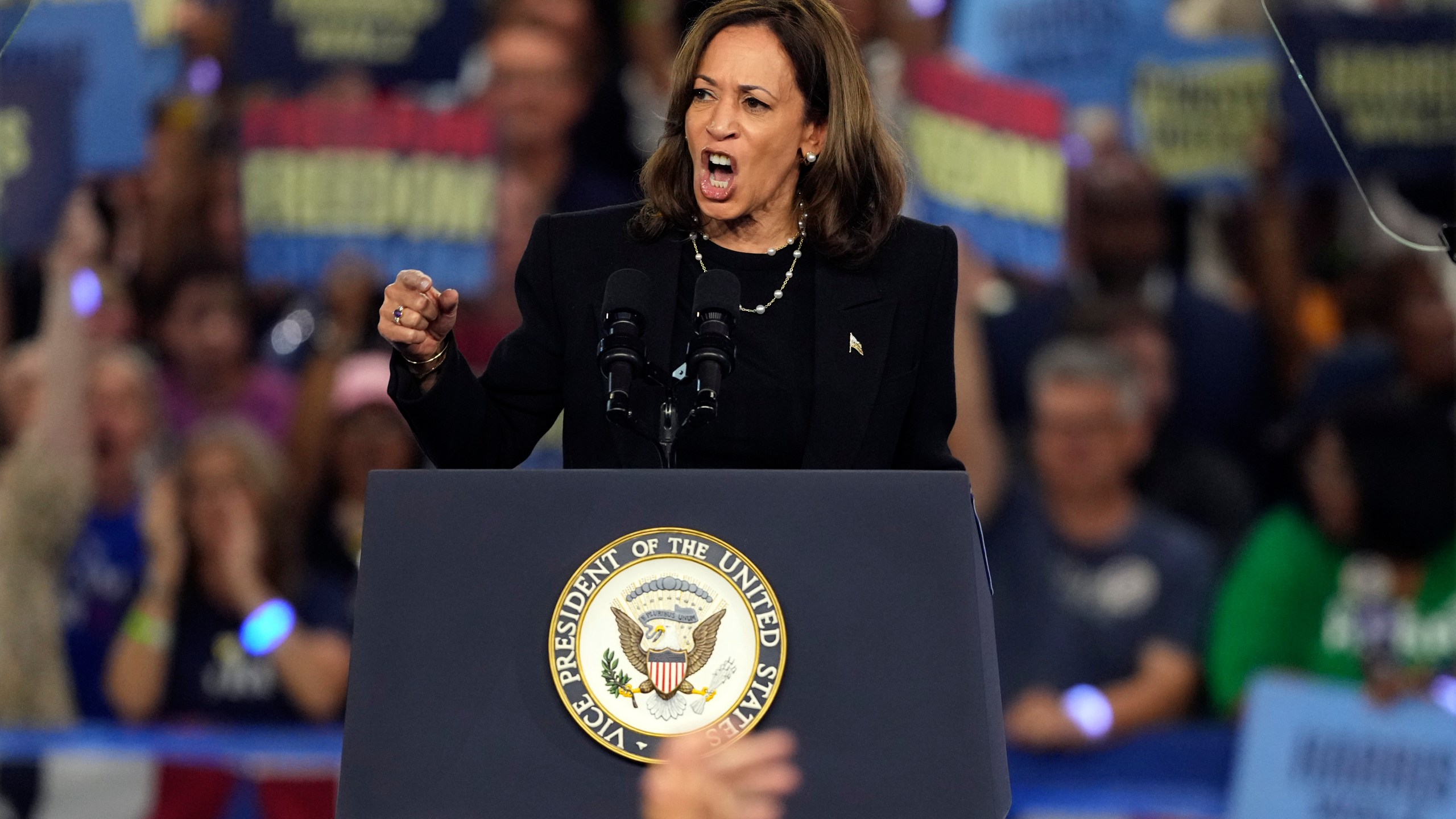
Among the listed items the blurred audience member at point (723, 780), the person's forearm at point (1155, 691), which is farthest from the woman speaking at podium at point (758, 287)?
the person's forearm at point (1155, 691)

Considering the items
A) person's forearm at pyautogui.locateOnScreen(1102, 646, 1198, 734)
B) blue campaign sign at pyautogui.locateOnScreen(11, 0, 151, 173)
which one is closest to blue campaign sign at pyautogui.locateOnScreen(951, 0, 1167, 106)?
person's forearm at pyautogui.locateOnScreen(1102, 646, 1198, 734)

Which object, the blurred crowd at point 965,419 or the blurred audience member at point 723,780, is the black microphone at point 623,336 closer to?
the blurred audience member at point 723,780

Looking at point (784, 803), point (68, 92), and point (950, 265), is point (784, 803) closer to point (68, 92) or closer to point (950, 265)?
point (950, 265)

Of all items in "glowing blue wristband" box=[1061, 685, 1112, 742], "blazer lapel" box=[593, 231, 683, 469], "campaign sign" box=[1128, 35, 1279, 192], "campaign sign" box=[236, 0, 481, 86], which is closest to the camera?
"blazer lapel" box=[593, 231, 683, 469]

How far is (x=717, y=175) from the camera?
1799 mm

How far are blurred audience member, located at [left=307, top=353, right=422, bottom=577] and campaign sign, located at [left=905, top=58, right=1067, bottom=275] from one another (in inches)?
68.2

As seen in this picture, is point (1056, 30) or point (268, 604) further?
point (1056, 30)

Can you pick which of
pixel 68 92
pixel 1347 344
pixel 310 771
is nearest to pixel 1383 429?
pixel 1347 344

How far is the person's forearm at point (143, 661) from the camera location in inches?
181

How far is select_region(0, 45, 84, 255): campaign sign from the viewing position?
5.07 m

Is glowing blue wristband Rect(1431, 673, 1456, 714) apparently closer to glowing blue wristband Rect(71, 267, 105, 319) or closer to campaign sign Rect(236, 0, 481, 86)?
campaign sign Rect(236, 0, 481, 86)

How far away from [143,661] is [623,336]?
349 cm

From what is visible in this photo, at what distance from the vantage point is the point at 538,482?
1460 mm

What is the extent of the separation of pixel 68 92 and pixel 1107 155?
10.7ft
